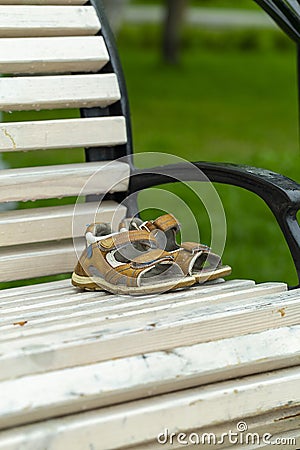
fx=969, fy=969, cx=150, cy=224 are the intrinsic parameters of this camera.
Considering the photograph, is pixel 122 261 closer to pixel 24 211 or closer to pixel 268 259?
pixel 24 211

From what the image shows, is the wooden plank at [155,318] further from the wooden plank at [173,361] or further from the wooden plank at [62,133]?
the wooden plank at [62,133]

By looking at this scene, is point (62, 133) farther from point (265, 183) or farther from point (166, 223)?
point (265, 183)

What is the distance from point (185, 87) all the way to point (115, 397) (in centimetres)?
998

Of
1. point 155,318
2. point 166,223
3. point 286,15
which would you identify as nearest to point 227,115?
point 286,15

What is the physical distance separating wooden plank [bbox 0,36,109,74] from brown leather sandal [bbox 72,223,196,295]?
539 mm

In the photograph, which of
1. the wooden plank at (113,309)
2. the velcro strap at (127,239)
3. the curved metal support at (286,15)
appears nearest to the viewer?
the wooden plank at (113,309)

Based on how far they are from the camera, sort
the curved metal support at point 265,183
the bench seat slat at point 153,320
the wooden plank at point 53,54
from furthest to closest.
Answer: the wooden plank at point 53,54 < the curved metal support at point 265,183 < the bench seat slat at point 153,320

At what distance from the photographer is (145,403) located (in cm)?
165

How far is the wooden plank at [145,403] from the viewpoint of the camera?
1546 mm

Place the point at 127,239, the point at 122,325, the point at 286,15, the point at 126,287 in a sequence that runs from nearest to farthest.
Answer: the point at 122,325, the point at 126,287, the point at 127,239, the point at 286,15

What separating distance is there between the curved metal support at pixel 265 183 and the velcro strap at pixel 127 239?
196 millimetres

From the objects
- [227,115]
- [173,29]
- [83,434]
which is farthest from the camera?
[173,29]

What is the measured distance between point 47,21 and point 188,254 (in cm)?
81

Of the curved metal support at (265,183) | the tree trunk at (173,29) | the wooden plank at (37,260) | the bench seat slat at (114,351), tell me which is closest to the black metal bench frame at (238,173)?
the curved metal support at (265,183)
